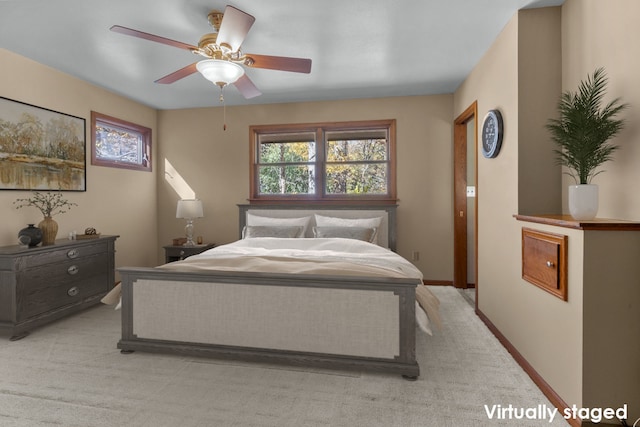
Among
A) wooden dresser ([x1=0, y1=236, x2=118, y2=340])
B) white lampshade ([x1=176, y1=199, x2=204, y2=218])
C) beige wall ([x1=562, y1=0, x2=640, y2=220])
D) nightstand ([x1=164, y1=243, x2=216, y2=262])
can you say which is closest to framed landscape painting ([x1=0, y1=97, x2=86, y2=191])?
wooden dresser ([x1=0, y1=236, x2=118, y2=340])

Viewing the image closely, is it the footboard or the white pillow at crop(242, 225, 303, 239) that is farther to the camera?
the white pillow at crop(242, 225, 303, 239)

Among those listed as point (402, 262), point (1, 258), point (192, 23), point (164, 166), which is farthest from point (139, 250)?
point (402, 262)

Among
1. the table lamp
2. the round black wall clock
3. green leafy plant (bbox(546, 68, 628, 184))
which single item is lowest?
the table lamp

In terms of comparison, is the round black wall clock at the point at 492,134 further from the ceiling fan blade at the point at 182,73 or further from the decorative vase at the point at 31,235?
the decorative vase at the point at 31,235

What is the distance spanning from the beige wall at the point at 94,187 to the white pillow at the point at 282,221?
1741 mm

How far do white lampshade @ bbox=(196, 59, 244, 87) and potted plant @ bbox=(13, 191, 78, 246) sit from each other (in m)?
2.36

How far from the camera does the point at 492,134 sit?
3117 mm

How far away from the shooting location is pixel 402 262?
128 inches

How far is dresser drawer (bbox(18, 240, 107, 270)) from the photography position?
3.09 meters

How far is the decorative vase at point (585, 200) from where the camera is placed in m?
1.89

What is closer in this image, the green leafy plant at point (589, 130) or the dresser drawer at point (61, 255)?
the green leafy plant at point (589, 130)

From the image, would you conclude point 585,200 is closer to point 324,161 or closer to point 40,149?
point 324,161

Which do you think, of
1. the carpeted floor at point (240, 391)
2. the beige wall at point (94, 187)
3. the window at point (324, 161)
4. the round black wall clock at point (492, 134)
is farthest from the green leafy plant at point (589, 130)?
the beige wall at point (94, 187)

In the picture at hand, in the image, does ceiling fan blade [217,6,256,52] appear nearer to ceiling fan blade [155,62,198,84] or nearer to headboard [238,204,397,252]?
ceiling fan blade [155,62,198,84]
